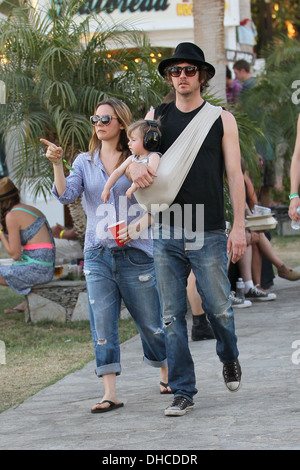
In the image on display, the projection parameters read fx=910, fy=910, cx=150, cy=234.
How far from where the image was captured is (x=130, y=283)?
18.0 ft

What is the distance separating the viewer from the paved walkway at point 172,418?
4.58 metres

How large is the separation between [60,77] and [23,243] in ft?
5.60

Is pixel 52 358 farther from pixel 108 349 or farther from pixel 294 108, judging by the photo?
pixel 294 108

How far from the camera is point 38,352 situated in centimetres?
762

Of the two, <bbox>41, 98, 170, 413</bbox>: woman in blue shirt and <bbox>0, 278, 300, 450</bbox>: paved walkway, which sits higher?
<bbox>41, 98, 170, 413</bbox>: woman in blue shirt

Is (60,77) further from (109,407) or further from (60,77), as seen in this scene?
(109,407)

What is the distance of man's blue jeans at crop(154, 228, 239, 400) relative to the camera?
5121 mm

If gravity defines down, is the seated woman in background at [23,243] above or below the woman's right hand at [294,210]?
below

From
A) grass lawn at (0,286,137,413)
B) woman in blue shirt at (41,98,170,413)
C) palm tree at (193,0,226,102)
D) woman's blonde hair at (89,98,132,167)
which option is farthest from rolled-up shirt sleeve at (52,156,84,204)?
palm tree at (193,0,226,102)

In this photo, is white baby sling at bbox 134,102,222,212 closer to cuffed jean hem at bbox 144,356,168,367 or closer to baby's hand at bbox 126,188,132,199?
baby's hand at bbox 126,188,132,199

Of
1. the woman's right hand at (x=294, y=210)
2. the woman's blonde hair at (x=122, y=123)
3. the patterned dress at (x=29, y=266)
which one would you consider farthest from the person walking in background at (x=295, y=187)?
the patterned dress at (x=29, y=266)

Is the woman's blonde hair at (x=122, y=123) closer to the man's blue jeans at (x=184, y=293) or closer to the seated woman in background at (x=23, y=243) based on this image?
the man's blue jeans at (x=184, y=293)
